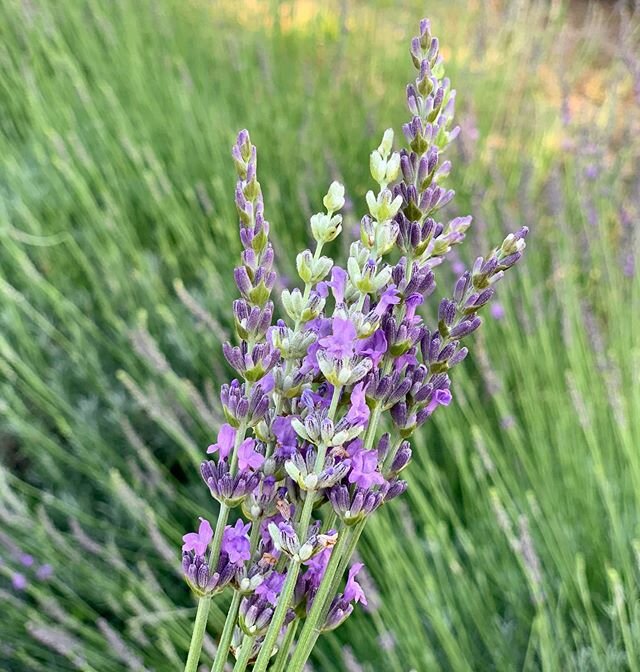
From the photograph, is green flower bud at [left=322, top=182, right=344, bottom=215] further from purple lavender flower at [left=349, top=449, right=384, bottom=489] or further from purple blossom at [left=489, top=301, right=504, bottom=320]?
purple blossom at [left=489, top=301, right=504, bottom=320]

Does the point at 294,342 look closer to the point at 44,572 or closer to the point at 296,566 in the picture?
the point at 296,566

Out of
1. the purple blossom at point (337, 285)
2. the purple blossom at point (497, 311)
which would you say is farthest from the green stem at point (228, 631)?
the purple blossom at point (497, 311)

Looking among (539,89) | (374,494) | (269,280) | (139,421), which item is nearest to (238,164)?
(269,280)

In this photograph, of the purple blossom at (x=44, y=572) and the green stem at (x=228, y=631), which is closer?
the green stem at (x=228, y=631)

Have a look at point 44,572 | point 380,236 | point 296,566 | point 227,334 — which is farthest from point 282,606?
point 227,334

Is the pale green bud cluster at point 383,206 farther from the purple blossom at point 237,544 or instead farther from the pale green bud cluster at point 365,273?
the purple blossom at point 237,544
